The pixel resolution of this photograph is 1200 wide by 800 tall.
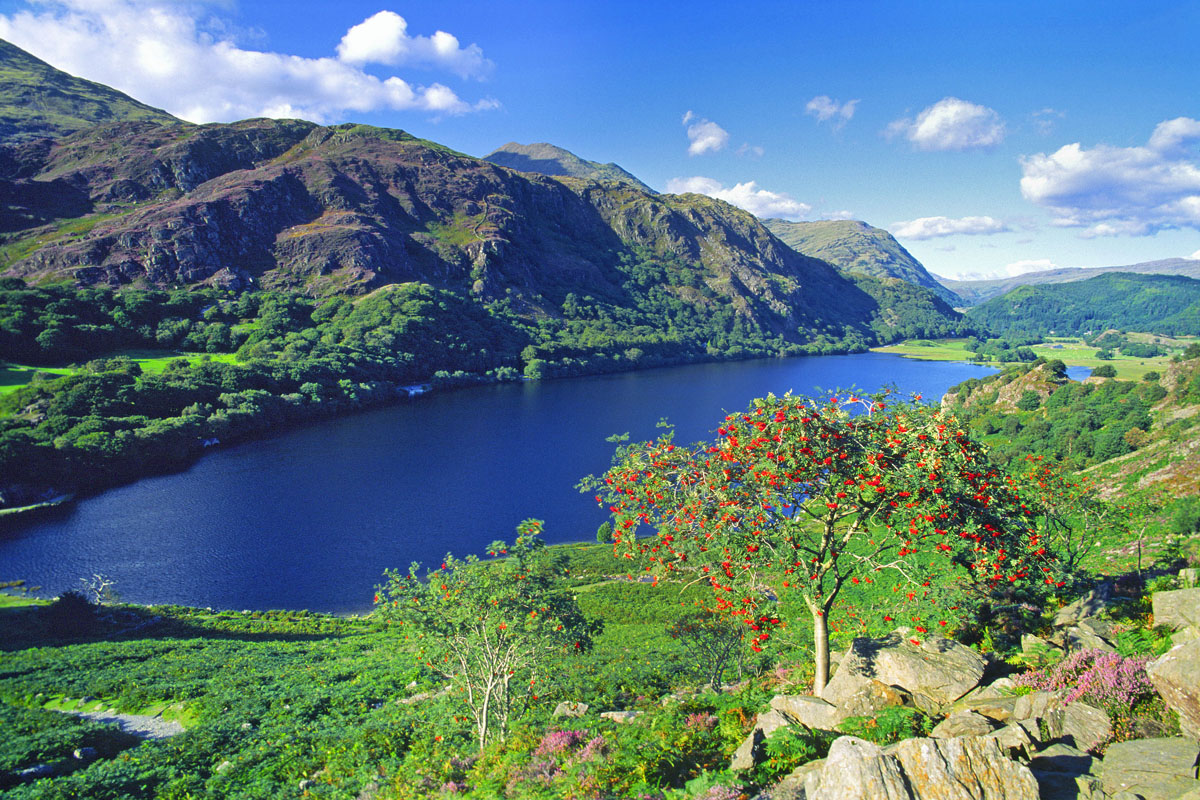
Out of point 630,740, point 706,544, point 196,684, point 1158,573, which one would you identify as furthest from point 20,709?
point 1158,573

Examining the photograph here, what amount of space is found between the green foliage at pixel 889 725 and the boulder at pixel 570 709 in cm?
806

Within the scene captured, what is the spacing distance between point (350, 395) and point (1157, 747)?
443ft

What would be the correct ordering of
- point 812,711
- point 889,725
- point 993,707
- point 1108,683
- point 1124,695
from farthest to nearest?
point 812,711, point 993,707, point 889,725, point 1108,683, point 1124,695

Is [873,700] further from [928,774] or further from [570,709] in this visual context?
[570,709]

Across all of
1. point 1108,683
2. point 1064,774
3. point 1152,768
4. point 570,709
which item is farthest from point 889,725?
point 570,709

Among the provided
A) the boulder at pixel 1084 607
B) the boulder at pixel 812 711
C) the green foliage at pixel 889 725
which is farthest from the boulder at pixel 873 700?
the boulder at pixel 1084 607

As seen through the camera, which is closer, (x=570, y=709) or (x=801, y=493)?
(x=801, y=493)

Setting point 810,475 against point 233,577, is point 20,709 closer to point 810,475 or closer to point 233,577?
point 810,475

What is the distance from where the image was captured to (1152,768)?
334 inches

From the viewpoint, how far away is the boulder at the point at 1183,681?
9.41 m

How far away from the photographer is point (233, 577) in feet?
176

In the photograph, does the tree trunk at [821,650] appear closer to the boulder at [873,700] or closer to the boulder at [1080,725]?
the boulder at [873,700]

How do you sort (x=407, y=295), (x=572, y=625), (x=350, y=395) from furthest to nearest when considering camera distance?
(x=407, y=295), (x=350, y=395), (x=572, y=625)

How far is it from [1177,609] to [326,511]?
7315 cm
